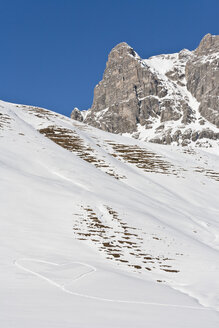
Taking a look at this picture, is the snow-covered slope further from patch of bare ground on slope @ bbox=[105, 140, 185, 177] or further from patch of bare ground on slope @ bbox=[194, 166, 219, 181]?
patch of bare ground on slope @ bbox=[194, 166, 219, 181]

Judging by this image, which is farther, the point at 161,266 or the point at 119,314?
the point at 161,266

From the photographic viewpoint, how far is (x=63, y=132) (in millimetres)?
69375

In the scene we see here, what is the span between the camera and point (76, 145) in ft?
195

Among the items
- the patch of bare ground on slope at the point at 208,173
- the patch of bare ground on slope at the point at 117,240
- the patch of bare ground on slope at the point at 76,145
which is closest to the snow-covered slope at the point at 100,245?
the patch of bare ground on slope at the point at 117,240

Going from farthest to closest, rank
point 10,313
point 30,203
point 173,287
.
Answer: point 30,203 → point 173,287 → point 10,313

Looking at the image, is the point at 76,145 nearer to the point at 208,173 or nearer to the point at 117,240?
the point at 208,173

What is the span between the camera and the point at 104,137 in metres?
76.7

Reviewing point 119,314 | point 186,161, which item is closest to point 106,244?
point 119,314

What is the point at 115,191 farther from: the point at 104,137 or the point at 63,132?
the point at 104,137

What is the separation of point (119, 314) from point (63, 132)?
6376 cm

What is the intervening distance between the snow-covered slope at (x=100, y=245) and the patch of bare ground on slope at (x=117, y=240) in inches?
2.5

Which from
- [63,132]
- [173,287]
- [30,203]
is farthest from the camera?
[63,132]

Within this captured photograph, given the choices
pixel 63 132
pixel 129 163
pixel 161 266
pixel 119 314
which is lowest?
pixel 161 266

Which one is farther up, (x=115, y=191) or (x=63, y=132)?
(x=63, y=132)
